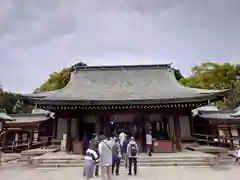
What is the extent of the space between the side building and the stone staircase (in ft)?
7.02

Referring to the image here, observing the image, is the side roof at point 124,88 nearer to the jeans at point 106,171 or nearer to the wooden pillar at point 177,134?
the wooden pillar at point 177,134

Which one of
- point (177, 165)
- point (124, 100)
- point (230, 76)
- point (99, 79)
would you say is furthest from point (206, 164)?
point (230, 76)

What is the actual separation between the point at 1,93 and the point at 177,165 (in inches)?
1670

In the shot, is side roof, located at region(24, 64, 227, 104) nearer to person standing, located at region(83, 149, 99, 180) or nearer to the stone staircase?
the stone staircase

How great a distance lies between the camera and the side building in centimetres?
1420

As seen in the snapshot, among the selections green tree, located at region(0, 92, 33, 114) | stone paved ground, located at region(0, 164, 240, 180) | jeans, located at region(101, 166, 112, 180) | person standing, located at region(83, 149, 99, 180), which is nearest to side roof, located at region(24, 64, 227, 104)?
stone paved ground, located at region(0, 164, 240, 180)

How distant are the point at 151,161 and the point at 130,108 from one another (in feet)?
13.1

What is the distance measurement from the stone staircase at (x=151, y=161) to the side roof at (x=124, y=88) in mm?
3319

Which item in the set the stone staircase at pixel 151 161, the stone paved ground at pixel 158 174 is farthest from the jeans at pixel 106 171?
the stone staircase at pixel 151 161

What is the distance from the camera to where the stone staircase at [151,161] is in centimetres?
1181

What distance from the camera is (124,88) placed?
18.4 meters

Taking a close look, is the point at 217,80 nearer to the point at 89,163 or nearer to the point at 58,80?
the point at 58,80

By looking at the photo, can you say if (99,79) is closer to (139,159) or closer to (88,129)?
(88,129)

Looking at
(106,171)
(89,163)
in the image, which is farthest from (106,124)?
(89,163)
